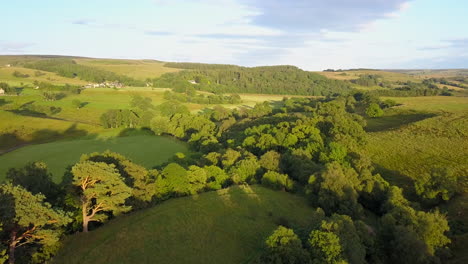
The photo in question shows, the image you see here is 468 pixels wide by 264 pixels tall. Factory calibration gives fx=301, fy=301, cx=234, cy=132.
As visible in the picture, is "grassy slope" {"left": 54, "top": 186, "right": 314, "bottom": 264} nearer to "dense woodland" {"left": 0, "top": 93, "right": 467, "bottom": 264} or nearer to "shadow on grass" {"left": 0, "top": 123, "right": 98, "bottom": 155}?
"dense woodland" {"left": 0, "top": 93, "right": 467, "bottom": 264}

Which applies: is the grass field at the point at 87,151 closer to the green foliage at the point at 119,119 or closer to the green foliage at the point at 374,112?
the green foliage at the point at 119,119

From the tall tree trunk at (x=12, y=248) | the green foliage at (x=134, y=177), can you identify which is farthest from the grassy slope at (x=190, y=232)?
the tall tree trunk at (x=12, y=248)

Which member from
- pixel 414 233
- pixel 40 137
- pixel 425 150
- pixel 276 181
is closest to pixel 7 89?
pixel 40 137

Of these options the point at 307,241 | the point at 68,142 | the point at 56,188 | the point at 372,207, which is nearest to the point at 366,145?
the point at 372,207

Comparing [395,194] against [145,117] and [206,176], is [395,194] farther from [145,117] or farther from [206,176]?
[145,117]

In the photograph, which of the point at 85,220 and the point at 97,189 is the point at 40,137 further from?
the point at 97,189

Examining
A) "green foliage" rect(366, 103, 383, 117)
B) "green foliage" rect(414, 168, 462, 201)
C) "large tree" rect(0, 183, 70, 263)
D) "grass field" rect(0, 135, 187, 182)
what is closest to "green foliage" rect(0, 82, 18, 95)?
"grass field" rect(0, 135, 187, 182)

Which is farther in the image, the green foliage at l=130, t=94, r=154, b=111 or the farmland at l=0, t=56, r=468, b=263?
the green foliage at l=130, t=94, r=154, b=111
